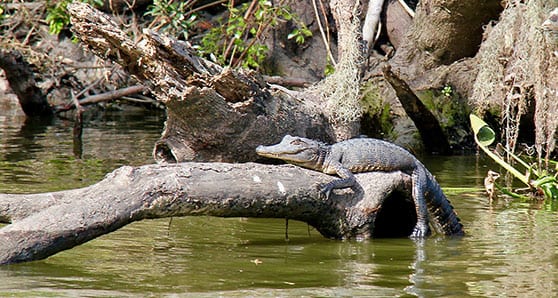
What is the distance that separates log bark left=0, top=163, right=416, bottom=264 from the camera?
598 cm

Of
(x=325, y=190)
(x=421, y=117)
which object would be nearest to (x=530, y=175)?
(x=325, y=190)

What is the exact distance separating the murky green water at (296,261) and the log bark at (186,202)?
17cm

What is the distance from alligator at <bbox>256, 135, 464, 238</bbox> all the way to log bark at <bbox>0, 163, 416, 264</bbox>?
86mm

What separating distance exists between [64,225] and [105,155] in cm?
672

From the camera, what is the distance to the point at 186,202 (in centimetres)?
638

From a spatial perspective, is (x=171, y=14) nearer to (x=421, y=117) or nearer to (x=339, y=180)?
(x=421, y=117)

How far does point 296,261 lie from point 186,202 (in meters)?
0.83

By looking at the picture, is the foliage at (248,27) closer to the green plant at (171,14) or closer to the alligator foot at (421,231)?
the green plant at (171,14)

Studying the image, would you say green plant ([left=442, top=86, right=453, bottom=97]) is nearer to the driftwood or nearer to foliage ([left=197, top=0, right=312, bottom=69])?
foliage ([left=197, top=0, right=312, bottom=69])

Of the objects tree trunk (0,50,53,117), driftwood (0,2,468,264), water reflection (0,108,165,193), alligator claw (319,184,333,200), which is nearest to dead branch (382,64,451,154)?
driftwood (0,2,468,264)

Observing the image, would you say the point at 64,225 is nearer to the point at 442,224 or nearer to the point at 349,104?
the point at 442,224

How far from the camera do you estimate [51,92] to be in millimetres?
19078

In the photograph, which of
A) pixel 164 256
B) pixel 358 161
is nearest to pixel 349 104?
pixel 358 161

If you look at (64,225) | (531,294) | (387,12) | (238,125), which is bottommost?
(531,294)
